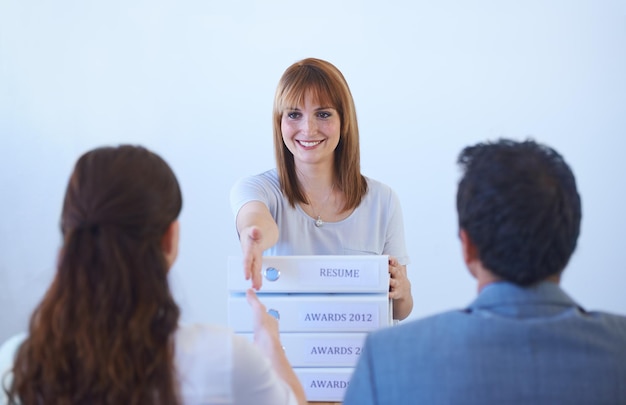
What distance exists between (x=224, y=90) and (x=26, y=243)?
1.14 m

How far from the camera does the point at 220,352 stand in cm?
107

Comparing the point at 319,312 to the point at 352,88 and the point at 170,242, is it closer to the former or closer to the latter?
the point at 170,242

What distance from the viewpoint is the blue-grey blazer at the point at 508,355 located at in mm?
1009

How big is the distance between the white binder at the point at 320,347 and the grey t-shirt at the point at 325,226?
463mm

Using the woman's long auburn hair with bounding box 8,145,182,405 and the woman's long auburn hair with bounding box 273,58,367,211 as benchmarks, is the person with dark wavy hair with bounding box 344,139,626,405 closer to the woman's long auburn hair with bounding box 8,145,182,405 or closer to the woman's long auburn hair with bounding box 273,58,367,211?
the woman's long auburn hair with bounding box 8,145,182,405

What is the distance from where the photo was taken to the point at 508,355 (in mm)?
1009

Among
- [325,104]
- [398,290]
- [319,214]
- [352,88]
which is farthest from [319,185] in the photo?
[352,88]

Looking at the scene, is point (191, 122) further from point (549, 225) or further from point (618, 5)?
point (549, 225)

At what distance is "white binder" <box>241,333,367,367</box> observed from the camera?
1.58 meters

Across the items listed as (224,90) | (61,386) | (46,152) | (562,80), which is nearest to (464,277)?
(562,80)

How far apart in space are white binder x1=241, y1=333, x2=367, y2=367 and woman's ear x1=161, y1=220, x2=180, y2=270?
0.52 meters

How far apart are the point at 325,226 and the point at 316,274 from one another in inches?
18.7

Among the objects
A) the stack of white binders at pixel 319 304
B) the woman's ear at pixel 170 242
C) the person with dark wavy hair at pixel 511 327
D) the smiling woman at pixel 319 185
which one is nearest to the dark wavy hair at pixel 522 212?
the person with dark wavy hair at pixel 511 327

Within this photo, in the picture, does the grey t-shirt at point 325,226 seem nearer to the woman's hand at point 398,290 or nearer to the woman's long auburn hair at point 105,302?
the woman's hand at point 398,290
